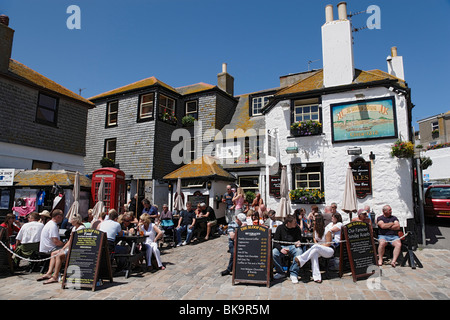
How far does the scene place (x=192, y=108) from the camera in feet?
67.3

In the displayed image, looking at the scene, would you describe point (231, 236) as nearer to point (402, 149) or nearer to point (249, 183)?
point (402, 149)

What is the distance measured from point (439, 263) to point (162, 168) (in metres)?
14.6

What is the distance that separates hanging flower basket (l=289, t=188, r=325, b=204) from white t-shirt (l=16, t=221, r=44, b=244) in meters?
9.57

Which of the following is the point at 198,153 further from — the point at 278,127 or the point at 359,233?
the point at 359,233

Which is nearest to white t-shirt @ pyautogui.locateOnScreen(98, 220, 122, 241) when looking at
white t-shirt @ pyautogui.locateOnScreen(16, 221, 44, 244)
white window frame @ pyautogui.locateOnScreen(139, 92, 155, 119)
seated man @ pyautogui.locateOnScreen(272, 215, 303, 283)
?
white t-shirt @ pyautogui.locateOnScreen(16, 221, 44, 244)

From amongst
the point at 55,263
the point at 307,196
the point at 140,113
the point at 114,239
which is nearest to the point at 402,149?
the point at 307,196

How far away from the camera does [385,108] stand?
38.5ft

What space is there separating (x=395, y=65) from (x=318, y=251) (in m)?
13.5

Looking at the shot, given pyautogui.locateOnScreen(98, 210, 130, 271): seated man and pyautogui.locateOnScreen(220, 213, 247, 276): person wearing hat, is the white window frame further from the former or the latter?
pyautogui.locateOnScreen(220, 213, 247, 276): person wearing hat

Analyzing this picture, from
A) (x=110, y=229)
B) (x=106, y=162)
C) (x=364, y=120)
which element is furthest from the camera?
(x=106, y=162)

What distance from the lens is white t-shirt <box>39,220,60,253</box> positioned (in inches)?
273
